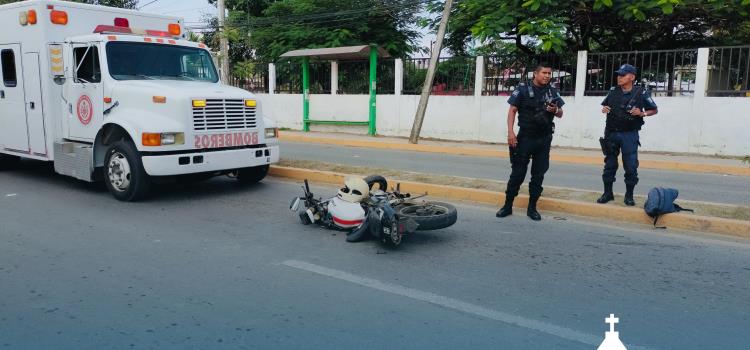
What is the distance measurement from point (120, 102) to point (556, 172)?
769 centimetres

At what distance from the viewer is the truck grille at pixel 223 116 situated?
748cm

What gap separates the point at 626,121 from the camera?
6.78 metres

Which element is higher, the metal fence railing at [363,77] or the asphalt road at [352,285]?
the metal fence railing at [363,77]

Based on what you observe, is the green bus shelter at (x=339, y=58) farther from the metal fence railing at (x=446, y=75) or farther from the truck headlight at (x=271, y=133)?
the truck headlight at (x=271, y=133)

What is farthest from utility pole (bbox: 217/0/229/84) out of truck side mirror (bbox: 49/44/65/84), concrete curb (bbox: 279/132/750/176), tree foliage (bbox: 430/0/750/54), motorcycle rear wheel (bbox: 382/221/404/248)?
motorcycle rear wheel (bbox: 382/221/404/248)

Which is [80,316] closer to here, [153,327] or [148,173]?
[153,327]

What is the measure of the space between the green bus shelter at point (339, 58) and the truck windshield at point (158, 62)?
9647 mm

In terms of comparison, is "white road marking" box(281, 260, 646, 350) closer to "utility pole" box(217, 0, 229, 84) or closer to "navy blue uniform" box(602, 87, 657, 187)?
"navy blue uniform" box(602, 87, 657, 187)

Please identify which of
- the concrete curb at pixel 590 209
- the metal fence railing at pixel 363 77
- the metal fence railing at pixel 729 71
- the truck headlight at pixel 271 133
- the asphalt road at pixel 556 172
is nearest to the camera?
the concrete curb at pixel 590 209

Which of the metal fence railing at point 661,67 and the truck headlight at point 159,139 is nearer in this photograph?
the truck headlight at point 159,139

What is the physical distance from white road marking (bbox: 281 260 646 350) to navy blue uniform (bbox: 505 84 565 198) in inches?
109

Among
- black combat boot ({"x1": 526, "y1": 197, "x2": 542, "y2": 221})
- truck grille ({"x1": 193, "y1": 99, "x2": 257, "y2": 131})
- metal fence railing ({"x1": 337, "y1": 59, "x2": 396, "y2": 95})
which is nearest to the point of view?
black combat boot ({"x1": 526, "y1": 197, "x2": 542, "y2": 221})

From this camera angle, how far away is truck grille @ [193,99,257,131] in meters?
7.48

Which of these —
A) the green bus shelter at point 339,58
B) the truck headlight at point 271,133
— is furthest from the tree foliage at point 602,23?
the truck headlight at point 271,133
